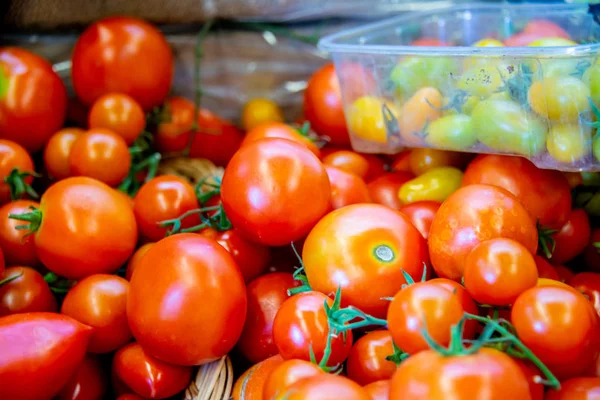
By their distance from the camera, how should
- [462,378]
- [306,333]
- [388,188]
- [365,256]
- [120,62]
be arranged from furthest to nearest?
[120,62] < [388,188] < [365,256] < [306,333] < [462,378]

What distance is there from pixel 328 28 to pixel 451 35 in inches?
15.7

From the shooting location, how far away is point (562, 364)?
0.64 m

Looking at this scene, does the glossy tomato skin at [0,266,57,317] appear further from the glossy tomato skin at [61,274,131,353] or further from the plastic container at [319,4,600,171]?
the plastic container at [319,4,600,171]

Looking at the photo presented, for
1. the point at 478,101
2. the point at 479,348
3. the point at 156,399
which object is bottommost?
the point at 156,399

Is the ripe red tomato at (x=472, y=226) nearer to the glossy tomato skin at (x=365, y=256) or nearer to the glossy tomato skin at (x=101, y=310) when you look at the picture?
the glossy tomato skin at (x=365, y=256)

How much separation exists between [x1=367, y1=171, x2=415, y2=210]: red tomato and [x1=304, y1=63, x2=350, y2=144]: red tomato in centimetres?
21

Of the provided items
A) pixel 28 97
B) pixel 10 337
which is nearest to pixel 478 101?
pixel 10 337

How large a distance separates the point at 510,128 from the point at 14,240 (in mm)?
852

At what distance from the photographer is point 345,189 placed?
1.02 m

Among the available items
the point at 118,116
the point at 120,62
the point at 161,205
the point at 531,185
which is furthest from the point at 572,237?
the point at 120,62

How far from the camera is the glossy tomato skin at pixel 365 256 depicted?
2.69ft

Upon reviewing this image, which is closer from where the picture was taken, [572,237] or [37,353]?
[37,353]

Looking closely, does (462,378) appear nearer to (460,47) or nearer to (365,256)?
(365,256)

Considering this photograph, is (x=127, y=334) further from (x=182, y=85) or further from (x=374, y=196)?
(x=182, y=85)
